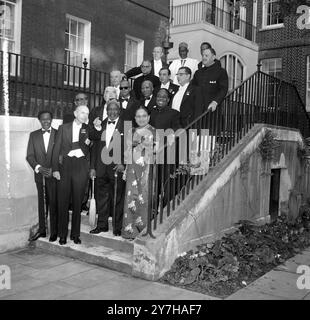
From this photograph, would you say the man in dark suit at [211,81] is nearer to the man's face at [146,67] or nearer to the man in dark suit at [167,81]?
the man in dark suit at [167,81]

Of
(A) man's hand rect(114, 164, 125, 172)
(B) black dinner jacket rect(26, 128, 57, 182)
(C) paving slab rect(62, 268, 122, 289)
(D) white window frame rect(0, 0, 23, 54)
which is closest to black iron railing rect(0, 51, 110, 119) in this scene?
(B) black dinner jacket rect(26, 128, 57, 182)

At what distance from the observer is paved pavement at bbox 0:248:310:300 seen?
492 cm

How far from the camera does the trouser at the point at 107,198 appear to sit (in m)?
6.52

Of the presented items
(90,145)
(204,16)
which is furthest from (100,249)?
(204,16)

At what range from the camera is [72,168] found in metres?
6.56

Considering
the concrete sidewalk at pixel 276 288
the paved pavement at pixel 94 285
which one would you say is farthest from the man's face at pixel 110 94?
the concrete sidewalk at pixel 276 288

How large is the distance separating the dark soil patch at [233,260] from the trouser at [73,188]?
171 centimetres

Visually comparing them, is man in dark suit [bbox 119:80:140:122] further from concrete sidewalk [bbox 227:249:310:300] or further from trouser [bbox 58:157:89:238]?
concrete sidewalk [bbox 227:249:310:300]

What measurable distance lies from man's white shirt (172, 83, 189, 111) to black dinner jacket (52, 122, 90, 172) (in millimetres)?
1500

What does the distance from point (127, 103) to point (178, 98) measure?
0.81 m

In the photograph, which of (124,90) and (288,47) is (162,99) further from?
(288,47)
